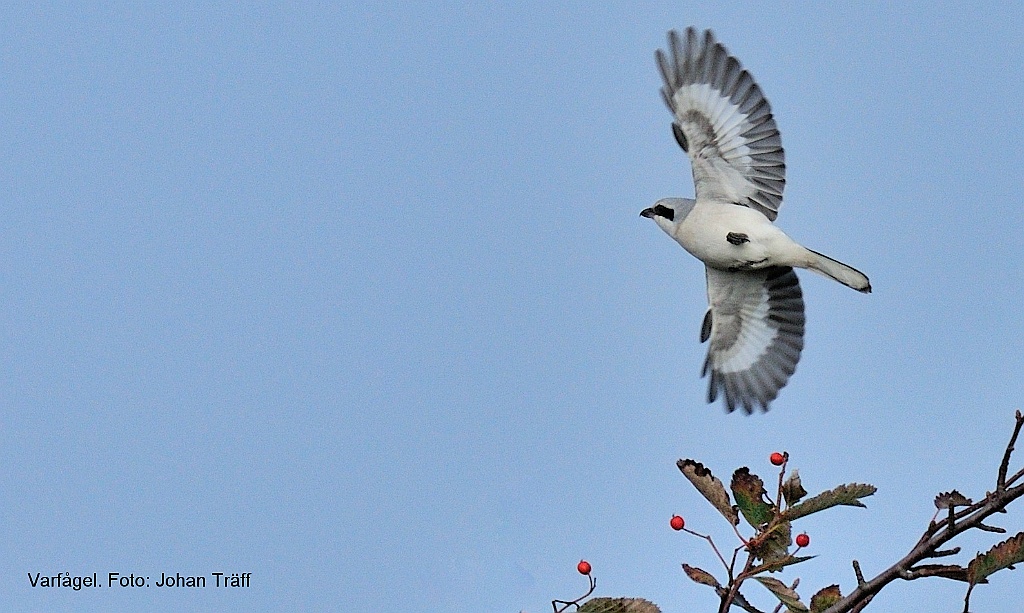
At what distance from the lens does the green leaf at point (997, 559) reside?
3182 millimetres

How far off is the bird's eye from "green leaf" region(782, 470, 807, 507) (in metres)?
4.95

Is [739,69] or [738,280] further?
[738,280]

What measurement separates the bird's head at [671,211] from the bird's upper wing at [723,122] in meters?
0.27

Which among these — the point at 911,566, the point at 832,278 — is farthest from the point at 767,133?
the point at 911,566

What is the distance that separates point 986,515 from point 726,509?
37.1 inches

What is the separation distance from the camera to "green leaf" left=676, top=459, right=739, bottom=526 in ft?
12.5

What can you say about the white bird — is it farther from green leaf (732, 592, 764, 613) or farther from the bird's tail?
green leaf (732, 592, 764, 613)

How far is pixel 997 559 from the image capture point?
3213mm

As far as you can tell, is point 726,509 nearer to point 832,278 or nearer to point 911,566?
point 911,566

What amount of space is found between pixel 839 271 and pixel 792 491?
15.0 feet

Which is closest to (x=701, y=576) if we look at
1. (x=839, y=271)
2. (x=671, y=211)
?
(x=839, y=271)

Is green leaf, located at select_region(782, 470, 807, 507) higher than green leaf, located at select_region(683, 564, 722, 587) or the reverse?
higher

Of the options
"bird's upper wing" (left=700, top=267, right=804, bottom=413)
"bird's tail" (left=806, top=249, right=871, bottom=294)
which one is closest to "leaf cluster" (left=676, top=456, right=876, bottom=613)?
"bird's tail" (left=806, top=249, right=871, bottom=294)

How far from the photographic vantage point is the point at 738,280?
30.1 ft
